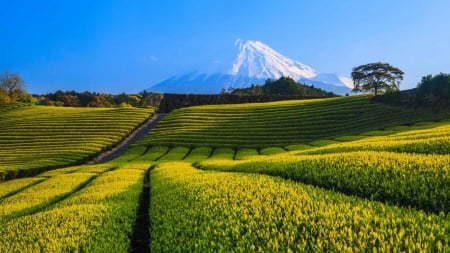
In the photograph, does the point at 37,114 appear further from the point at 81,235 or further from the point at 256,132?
the point at 81,235

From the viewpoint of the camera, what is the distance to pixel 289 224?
10703 mm

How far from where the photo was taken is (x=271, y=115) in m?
71.8

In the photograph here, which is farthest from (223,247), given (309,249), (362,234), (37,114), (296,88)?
(296,88)

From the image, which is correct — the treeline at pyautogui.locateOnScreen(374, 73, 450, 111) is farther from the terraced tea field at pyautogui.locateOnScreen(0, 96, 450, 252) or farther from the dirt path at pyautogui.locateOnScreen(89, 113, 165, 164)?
the dirt path at pyautogui.locateOnScreen(89, 113, 165, 164)

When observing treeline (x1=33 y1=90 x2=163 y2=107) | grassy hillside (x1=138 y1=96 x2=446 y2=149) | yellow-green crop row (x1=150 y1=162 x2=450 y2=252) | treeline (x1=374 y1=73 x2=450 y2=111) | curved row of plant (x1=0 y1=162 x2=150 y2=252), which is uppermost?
treeline (x1=33 y1=90 x2=163 y2=107)

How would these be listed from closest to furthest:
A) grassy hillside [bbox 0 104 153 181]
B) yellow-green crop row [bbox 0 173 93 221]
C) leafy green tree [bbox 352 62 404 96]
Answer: yellow-green crop row [bbox 0 173 93 221] < grassy hillside [bbox 0 104 153 181] < leafy green tree [bbox 352 62 404 96]

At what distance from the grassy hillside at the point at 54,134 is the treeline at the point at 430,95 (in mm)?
45075

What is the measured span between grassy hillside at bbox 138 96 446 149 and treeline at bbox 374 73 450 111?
234 centimetres

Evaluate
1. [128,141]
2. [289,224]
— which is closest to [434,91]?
[128,141]

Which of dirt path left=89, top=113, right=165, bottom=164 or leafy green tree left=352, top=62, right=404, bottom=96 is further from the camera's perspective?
leafy green tree left=352, top=62, right=404, bottom=96

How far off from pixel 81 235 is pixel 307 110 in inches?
2474

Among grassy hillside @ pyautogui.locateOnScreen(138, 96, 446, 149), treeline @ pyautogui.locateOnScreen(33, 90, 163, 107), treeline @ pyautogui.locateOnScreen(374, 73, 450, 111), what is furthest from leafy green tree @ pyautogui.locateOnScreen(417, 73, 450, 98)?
treeline @ pyautogui.locateOnScreen(33, 90, 163, 107)

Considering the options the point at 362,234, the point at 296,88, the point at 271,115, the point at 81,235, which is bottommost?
the point at 81,235

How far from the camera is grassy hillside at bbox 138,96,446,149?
181ft
